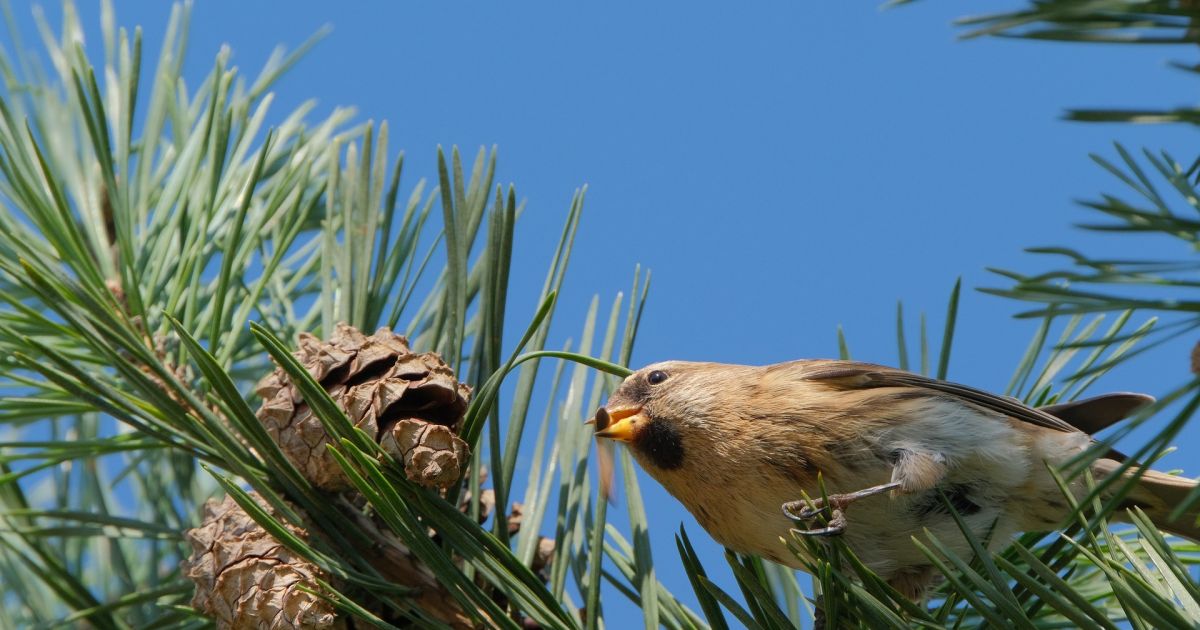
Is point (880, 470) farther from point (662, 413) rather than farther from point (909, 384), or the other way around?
point (662, 413)

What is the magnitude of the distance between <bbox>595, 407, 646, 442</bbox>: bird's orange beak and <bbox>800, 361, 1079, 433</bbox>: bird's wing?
26 centimetres

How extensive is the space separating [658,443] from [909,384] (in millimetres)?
376

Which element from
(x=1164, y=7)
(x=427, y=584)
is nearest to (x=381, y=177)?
(x=427, y=584)

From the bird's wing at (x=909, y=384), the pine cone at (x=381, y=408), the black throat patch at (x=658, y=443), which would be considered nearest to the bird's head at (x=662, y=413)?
the black throat patch at (x=658, y=443)

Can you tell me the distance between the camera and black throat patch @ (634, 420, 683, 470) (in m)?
1.75

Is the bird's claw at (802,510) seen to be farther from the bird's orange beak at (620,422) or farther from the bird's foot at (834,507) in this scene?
the bird's orange beak at (620,422)

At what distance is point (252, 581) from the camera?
1.18 metres

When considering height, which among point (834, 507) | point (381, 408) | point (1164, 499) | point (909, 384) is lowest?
point (1164, 499)

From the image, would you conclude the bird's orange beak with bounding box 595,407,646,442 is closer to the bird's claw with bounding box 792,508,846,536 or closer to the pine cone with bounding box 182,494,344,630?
the bird's claw with bounding box 792,508,846,536

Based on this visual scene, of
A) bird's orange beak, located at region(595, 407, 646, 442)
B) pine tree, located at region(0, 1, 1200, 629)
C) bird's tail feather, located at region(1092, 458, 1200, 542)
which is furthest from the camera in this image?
bird's orange beak, located at region(595, 407, 646, 442)

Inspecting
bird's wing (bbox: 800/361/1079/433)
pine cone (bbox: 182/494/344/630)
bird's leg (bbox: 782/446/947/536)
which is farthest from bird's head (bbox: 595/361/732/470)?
pine cone (bbox: 182/494/344/630)

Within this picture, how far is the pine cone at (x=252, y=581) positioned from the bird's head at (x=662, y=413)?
0.55 metres

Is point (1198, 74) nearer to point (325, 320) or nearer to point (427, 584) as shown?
point (427, 584)

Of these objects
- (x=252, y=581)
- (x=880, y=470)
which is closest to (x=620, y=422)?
(x=880, y=470)
